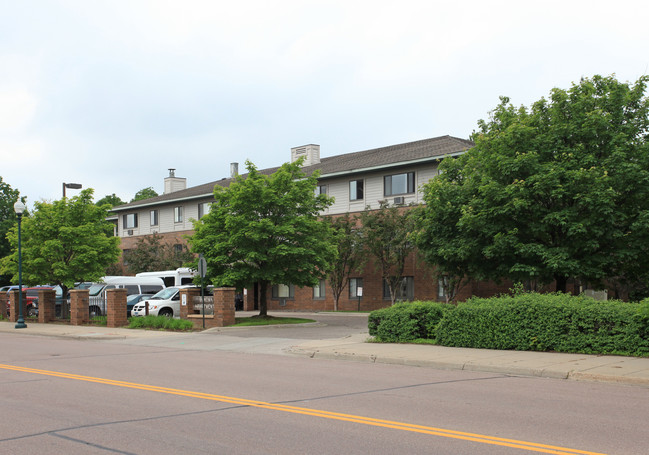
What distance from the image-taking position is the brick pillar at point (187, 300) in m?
26.8

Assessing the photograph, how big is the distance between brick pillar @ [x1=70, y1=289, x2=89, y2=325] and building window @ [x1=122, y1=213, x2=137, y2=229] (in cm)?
2929

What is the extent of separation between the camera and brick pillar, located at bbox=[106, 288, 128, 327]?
1065 inches

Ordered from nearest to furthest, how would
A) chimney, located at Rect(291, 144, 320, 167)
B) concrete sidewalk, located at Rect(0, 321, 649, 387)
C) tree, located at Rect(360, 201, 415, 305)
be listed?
1. concrete sidewalk, located at Rect(0, 321, 649, 387)
2. tree, located at Rect(360, 201, 415, 305)
3. chimney, located at Rect(291, 144, 320, 167)

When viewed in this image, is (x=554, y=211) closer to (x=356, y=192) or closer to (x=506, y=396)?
(x=506, y=396)

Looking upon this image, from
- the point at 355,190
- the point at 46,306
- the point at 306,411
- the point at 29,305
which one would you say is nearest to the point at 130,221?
the point at 29,305

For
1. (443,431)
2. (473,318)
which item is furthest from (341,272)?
(443,431)

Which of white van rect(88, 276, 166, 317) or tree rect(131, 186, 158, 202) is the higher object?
tree rect(131, 186, 158, 202)

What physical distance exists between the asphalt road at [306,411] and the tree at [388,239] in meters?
21.8

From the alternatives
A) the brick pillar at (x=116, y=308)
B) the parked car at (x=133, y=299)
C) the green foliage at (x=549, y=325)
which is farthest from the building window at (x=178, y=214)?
the green foliage at (x=549, y=325)

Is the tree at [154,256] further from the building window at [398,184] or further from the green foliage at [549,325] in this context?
the green foliage at [549,325]

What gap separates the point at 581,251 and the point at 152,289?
2324 centimetres

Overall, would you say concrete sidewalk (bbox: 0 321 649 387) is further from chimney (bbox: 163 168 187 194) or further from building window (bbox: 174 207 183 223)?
chimney (bbox: 163 168 187 194)

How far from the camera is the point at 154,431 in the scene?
724cm

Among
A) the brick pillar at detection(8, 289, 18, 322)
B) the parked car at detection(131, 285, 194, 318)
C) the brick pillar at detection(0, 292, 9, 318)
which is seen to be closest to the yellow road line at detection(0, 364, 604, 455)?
the parked car at detection(131, 285, 194, 318)
